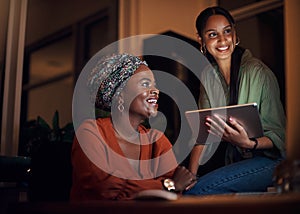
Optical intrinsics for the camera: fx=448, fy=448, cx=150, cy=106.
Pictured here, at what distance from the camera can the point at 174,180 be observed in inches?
58.0

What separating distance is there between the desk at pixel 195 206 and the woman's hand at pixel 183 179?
559 millimetres

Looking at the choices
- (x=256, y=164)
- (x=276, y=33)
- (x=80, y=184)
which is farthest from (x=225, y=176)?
(x=276, y=33)

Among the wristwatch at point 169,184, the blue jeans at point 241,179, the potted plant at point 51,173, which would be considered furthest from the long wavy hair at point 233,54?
the potted plant at point 51,173

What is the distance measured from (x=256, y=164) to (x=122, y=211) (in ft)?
2.51

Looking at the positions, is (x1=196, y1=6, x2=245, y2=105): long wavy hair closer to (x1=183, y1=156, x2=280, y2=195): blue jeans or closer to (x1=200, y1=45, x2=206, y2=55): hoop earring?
Result: (x1=200, y1=45, x2=206, y2=55): hoop earring

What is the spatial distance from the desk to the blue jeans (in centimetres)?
62

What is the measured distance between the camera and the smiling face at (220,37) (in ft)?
5.41

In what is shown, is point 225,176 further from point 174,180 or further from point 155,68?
point 155,68

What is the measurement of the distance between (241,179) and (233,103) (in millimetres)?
269

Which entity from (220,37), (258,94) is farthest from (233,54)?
(258,94)

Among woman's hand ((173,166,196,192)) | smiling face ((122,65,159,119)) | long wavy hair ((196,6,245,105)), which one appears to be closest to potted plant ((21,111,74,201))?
smiling face ((122,65,159,119))

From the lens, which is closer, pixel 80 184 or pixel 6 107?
pixel 80 184

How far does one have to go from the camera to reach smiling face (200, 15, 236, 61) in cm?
165

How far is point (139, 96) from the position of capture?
5.22 feet
